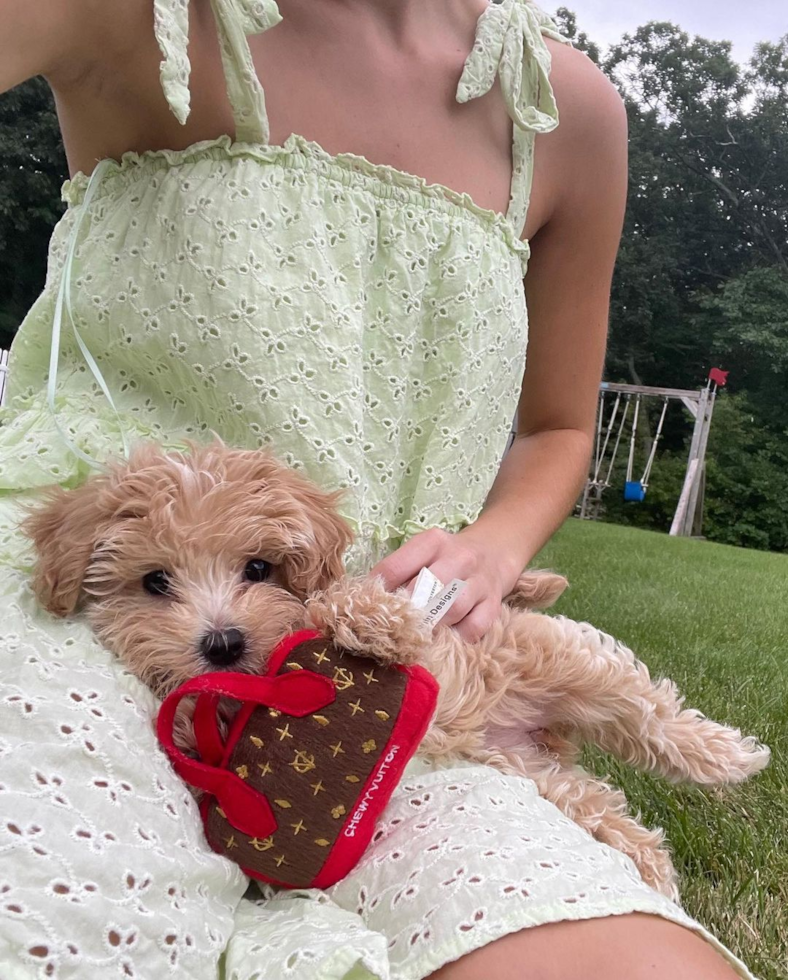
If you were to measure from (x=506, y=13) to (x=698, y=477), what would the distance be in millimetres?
19278

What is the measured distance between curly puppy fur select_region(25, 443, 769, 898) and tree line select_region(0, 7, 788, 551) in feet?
75.6

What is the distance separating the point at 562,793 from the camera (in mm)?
1676

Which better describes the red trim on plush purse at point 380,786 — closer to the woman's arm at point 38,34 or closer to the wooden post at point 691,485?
the woman's arm at point 38,34

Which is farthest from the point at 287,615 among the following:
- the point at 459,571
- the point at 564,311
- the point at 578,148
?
the point at 578,148

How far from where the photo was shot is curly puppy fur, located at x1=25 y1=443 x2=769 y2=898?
1462 millimetres

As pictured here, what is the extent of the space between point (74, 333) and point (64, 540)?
0.48 metres

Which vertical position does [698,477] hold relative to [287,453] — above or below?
below

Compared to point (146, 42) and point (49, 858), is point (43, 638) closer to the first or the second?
point (49, 858)

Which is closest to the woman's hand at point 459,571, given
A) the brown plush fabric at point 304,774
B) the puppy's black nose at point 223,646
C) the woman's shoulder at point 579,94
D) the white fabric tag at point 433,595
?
the white fabric tag at point 433,595

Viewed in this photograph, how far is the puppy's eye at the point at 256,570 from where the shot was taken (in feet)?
5.38

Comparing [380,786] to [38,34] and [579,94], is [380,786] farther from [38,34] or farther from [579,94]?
[579,94]

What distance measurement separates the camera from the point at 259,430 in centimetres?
176

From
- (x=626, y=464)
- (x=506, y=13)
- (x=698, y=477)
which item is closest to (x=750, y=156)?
(x=626, y=464)

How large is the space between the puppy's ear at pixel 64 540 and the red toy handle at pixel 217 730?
354 mm
